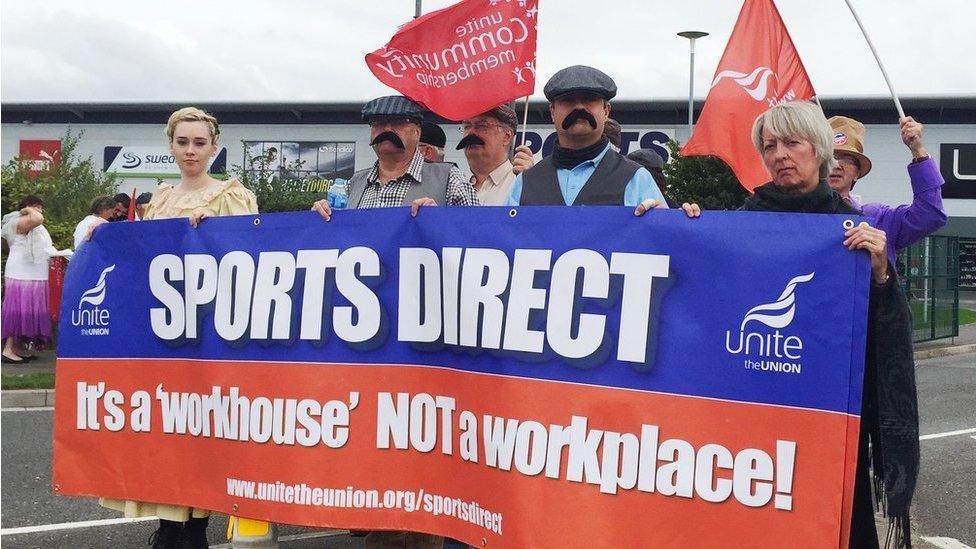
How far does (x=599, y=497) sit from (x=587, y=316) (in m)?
0.56

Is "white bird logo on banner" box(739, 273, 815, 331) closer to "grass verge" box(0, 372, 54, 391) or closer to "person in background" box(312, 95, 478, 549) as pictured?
"person in background" box(312, 95, 478, 549)

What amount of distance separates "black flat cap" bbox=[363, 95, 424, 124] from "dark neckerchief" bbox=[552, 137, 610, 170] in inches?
29.3

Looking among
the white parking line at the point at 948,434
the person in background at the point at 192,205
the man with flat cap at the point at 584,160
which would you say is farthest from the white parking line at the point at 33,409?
the white parking line at the point at 948,434

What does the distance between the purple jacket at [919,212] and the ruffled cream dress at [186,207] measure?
→ 2522 millimetres

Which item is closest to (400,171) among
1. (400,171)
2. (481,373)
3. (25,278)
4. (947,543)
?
(400,171)

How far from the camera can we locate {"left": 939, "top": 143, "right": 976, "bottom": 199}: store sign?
4075cm

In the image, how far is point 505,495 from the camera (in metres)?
3.39

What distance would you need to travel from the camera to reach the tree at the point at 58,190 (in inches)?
586

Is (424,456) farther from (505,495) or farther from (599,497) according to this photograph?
(599,497)

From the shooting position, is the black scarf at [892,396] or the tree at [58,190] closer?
the black scarf at [892,396]

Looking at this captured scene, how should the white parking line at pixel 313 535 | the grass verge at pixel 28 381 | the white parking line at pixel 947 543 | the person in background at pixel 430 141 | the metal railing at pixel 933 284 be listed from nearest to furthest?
the white parking line at pixel 947 543
the white parking line at pixel 313 535
the person in background at pixel 430 141
the grass verge at pixel 28 381
the metal railing at pixel 933 284

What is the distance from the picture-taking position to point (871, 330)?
10.0 feet

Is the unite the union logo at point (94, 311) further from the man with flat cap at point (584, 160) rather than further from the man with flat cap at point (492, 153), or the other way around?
the man with flat cap at point (584, 160)

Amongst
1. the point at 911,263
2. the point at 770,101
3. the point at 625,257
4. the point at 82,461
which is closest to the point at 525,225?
the point at 625,257
